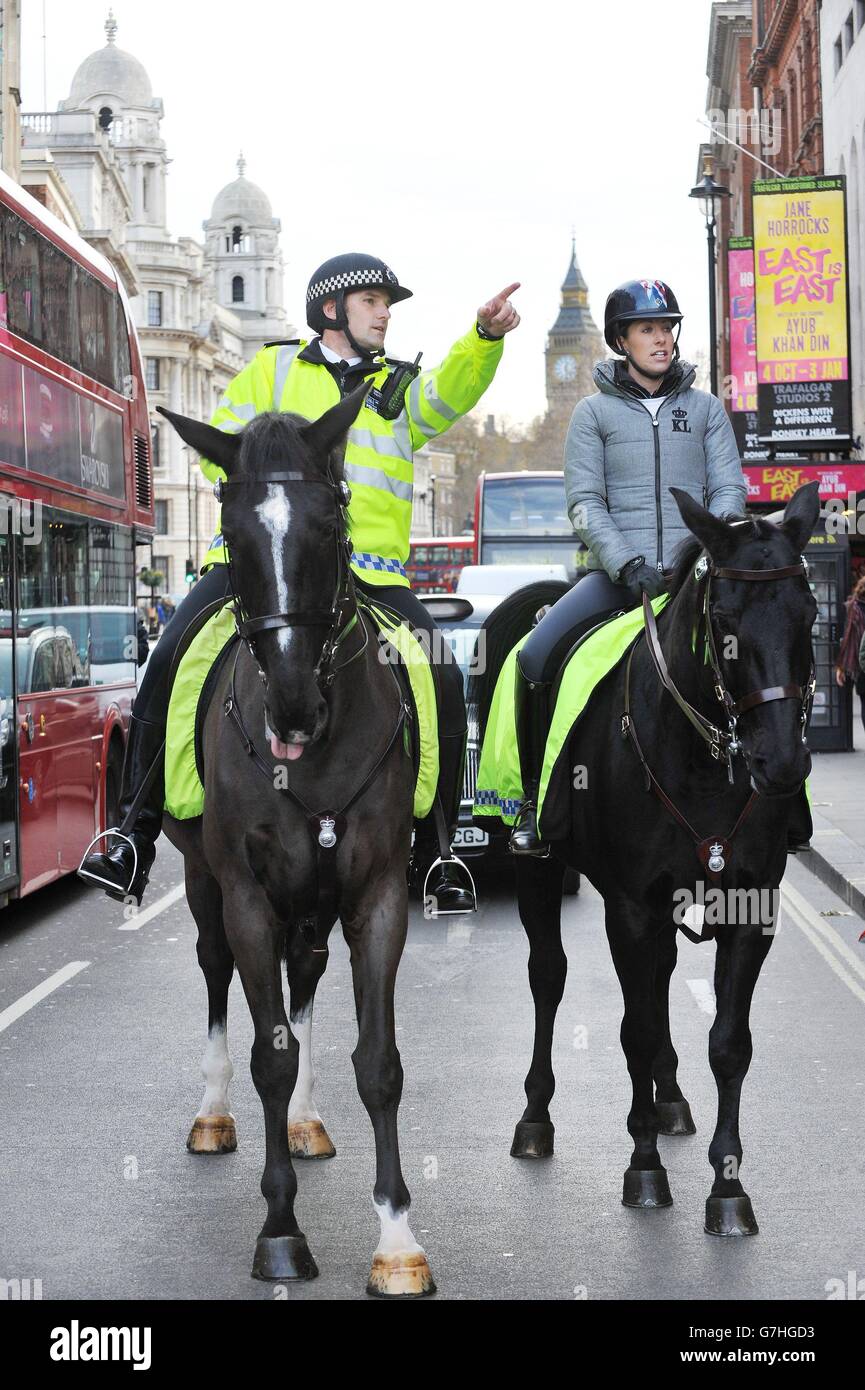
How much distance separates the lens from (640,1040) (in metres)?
5.62

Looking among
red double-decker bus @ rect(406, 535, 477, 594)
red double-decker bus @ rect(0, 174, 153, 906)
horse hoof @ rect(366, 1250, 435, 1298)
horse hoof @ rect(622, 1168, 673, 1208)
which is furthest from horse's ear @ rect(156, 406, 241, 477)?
red double-decker bus @ rect(406, 535, 477, 594)

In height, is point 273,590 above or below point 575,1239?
above

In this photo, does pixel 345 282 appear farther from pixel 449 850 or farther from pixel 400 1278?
pixel 400 1278

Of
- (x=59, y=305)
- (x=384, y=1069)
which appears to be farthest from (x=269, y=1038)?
(x=59, y=305)

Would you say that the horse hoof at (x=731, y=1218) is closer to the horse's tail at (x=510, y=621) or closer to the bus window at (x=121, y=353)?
the horse's tail at (x=510, y=621)

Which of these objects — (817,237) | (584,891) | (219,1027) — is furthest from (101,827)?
(817,237)

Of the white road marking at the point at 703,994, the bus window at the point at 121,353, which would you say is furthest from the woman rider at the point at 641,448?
the bus window at the point at 121,353

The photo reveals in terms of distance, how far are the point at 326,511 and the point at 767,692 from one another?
47.8 inches

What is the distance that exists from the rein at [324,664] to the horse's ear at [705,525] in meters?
0.90

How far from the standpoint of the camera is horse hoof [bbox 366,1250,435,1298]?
4.74m

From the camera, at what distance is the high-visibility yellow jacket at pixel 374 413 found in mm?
5715

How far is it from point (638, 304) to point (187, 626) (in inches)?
71.6
